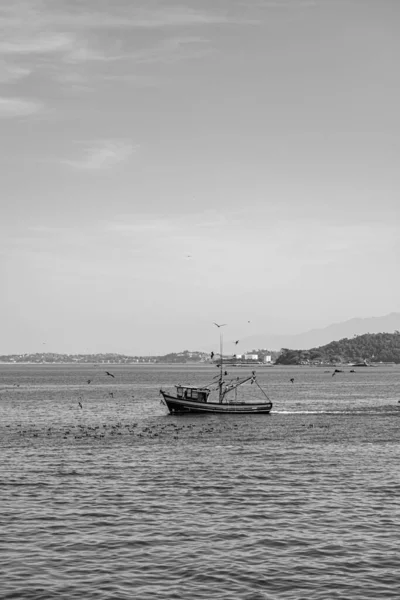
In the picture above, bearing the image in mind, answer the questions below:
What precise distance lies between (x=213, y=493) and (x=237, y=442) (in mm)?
27605

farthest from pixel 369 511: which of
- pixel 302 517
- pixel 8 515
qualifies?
pixel 8 515

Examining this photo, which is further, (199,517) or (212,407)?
(212,407)

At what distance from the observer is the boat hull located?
109125mm

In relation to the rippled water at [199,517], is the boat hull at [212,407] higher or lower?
higher

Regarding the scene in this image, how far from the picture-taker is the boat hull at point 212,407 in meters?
109

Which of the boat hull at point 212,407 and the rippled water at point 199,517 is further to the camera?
the boat hull at point 212,407

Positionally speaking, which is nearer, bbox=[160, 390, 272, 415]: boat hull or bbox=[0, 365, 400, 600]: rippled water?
bbox=[0, 365, 400, 600]: rippled water

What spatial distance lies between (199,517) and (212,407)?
70.6 m

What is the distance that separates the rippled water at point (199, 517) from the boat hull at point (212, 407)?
3313cm

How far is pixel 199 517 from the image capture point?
38.7 metres

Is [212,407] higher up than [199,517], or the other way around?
[212,407]

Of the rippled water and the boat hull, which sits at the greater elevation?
the boat hull

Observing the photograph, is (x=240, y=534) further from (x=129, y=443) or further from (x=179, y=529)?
(x=129, y=443)

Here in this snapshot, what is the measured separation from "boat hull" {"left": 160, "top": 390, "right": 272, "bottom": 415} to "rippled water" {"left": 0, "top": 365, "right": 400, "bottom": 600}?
109 feet
